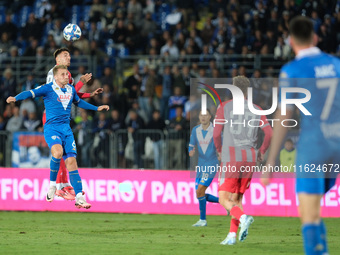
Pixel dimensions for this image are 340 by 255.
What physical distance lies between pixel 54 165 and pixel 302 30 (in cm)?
763

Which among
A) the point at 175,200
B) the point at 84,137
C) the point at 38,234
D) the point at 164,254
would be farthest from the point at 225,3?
the point at 164,254

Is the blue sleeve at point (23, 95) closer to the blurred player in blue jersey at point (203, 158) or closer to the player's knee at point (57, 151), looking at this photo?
the player's knee at point (57, 151)

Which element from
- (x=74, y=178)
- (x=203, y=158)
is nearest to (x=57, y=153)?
(x=74, y=178)

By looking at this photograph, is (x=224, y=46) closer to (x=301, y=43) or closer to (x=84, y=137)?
(x=84, y=137)

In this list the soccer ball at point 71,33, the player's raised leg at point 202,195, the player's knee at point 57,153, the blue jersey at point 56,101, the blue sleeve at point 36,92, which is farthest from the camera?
the player's raised leg at point 202,195

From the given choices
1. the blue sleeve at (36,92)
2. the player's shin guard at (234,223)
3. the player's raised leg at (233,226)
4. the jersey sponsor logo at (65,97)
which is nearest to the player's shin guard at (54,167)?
the jersey sponsor logo at (65,97)

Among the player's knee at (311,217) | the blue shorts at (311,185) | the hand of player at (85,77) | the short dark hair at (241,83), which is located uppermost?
the hand of player at (85,77)

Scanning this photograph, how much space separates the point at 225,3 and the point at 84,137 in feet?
22.7

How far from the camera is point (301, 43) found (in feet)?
22.0

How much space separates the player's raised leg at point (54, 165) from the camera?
512 inches

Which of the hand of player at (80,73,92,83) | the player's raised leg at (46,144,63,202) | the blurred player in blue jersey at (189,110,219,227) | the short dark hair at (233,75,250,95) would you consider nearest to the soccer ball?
the hand of player at (80,73,92,83)

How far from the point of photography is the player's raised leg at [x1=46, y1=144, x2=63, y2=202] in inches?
512

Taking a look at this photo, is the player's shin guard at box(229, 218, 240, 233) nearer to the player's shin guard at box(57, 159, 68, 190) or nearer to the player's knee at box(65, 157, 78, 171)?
the player's knee at box(65, 157, 78, 171)

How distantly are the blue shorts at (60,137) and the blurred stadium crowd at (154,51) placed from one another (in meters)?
6.36
